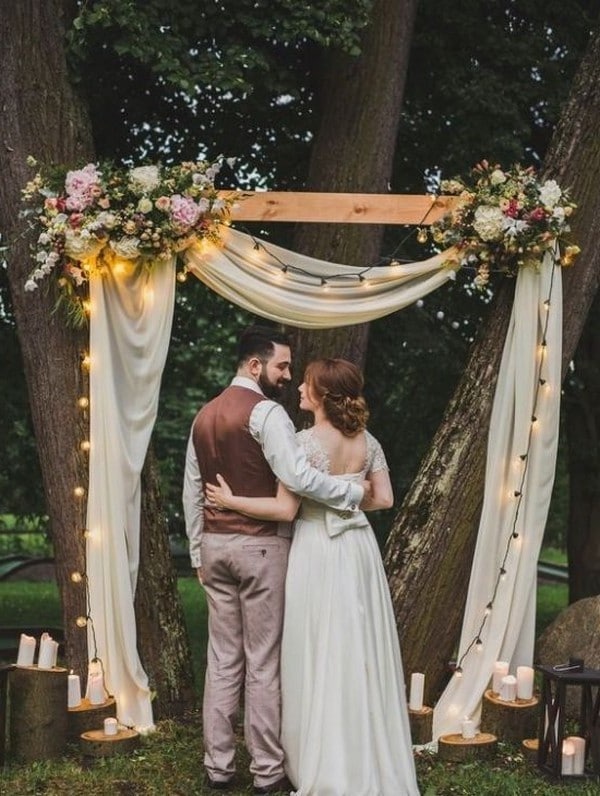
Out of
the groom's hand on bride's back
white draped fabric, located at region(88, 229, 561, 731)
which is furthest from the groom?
white draped fabric, located at region(88, 229, 561, 731)

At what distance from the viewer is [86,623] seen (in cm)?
578

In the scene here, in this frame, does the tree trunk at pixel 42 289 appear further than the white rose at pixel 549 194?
Yes

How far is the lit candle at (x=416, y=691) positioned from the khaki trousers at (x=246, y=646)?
1.04 m

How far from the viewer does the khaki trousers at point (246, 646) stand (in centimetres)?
491

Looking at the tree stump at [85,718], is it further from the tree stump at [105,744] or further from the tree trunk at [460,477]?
the tree trunk at [460,477]

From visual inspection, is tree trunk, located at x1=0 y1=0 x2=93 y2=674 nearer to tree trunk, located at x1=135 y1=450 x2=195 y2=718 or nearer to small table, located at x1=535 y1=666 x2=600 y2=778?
A: tree trunk, located at x1=135 y1=450 x2=195 y2=718

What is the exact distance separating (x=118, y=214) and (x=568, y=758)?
10.7 feet

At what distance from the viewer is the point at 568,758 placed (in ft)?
17.2

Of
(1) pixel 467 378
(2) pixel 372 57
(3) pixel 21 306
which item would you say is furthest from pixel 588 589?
(3) pixel 21 306

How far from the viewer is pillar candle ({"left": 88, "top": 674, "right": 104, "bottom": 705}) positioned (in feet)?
18.3

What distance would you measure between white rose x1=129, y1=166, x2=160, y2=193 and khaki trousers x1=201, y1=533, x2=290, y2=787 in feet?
5.59

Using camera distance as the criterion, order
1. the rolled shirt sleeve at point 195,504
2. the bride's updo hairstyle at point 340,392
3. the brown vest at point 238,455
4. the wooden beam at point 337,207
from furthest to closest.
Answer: the wooden beam at point 337,207
the rolled shirt sleeve at point 195,504
the brown vest at point 238,455
the bride's updo hairstyle at point 340,392

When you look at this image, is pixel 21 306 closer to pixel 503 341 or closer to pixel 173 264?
pixel 173 264

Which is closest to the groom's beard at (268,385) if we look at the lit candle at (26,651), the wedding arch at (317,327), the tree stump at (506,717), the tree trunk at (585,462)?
the wedding arch at (317,327)
